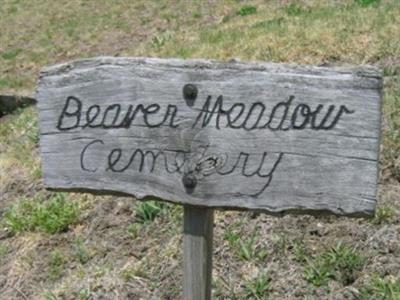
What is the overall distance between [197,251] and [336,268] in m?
1.36

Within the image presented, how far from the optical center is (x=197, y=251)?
325 cm

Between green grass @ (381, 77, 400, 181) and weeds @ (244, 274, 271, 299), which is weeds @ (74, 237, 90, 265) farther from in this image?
green grass @ (381, 77, 400, 181)

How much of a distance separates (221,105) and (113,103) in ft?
1.37

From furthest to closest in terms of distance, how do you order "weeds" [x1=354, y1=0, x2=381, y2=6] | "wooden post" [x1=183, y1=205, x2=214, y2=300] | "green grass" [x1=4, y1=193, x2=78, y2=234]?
"weeds" [x1=354, y1=0, x2=381, y2=6] < "green grass" [x1=4, y1=193, x2=78, y2=234] < "wooden post" [x1=183, y1=205, x2=214, y2=300]

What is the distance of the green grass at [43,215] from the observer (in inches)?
211

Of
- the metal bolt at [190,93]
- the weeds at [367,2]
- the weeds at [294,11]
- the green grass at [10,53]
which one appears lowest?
the metal bolt at [190,93]

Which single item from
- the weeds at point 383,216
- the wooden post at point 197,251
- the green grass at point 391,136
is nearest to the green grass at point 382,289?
the weeds at point 383,216

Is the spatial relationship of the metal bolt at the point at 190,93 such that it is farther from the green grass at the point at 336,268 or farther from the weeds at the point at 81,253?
the weeds at the point at 81,253

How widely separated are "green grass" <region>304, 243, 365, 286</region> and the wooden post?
45.7 inches

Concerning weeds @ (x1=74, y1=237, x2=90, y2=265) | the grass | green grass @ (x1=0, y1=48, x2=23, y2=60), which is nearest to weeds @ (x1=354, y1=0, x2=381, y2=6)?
the grass

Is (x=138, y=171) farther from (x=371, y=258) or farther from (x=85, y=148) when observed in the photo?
(x=371, y=258)

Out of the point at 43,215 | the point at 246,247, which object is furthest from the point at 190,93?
the point at 43,215

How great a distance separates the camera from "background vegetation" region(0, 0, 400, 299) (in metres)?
4.41

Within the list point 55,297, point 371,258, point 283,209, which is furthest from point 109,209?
point 283,209
